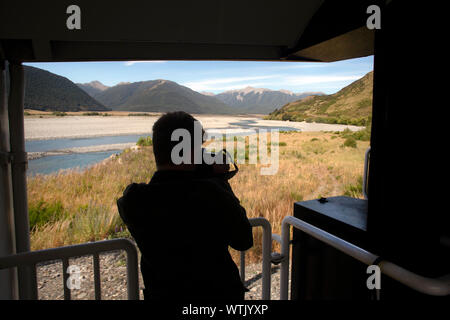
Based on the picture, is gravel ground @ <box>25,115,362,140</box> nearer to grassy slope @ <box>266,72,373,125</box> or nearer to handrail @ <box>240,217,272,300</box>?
grassy slope @ <box>266,72,373,125</box>

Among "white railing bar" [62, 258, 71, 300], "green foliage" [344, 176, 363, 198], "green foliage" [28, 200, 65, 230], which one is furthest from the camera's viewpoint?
"green foliage" [344, 176, 363, 198]

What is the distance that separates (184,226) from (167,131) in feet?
0.99

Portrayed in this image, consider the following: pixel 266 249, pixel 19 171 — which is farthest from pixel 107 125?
pixel 266 249

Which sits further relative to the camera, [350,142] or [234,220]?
[350,142]

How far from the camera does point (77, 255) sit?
102 centimetres

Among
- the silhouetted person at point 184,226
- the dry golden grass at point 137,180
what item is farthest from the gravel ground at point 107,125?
the silhouetted person at point 184,226

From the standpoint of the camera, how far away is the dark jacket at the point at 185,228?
767 millimetres

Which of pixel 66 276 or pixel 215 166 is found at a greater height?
pixel 215 166

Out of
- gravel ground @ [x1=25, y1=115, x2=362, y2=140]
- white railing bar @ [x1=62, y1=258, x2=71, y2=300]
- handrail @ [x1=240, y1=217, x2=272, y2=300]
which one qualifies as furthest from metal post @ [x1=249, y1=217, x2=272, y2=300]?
gravel ground @ [x1=25, y1=115, x2=362, y2=140]

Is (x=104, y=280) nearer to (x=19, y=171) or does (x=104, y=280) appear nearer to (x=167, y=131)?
(x=19, y=171)

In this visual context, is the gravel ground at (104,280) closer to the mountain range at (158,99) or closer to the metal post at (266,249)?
the metal post at (266,249)

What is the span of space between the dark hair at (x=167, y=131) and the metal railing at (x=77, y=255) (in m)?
0.45

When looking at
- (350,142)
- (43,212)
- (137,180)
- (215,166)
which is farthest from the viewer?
(350,142)

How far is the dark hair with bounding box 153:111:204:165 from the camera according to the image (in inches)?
33.5
